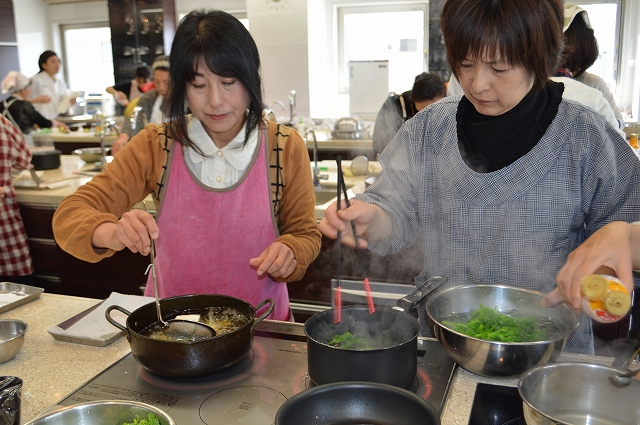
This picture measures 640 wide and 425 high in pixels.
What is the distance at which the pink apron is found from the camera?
170 cm

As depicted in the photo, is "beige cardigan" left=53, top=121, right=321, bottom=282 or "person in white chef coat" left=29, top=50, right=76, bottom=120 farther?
"person in white chef coat" left=29, top=50, right=76, bottom=120

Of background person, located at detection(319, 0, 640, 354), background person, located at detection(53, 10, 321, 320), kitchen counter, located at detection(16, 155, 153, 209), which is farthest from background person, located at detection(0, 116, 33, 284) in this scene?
background person, located at detection(319, 0, 640, 354)

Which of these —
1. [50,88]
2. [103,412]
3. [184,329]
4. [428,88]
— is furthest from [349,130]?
[50,88]

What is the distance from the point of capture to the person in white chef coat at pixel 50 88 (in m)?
8.21

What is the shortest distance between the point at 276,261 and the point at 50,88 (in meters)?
8.26

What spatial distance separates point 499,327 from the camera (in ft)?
3.80

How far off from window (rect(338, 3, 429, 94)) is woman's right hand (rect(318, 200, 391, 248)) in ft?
20.1

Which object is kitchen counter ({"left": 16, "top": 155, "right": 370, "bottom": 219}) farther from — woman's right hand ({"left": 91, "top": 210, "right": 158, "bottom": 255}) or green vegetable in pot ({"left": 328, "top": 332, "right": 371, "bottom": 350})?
A: green vegetable in pot ({"left": 328, "top": 332, "right": 371, "bottom": 350})

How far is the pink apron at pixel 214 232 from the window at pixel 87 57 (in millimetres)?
9056

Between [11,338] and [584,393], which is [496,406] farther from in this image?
[11,338]

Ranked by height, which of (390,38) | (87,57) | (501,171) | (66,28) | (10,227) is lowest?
(10,227)

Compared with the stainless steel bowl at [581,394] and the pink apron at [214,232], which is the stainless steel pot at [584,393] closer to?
the stainless steel bowl at [581,394]

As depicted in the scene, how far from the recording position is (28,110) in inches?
264

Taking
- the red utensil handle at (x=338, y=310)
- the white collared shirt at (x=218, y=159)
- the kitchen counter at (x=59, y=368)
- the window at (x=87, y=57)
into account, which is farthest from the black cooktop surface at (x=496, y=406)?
the window at (x=87, y=57)
